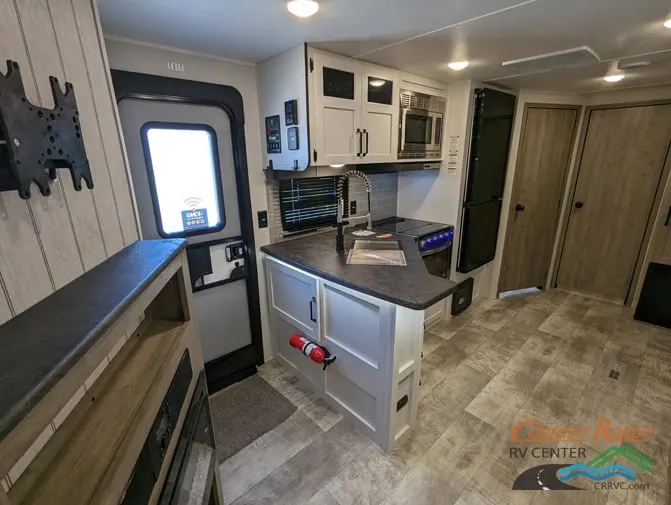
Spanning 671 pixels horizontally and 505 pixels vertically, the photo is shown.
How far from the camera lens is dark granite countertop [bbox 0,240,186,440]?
1.28ft

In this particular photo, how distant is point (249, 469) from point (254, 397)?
0.57 meters

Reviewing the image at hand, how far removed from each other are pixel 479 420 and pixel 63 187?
7.95 feet

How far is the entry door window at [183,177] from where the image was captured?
187 centimetres

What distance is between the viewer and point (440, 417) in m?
2.07

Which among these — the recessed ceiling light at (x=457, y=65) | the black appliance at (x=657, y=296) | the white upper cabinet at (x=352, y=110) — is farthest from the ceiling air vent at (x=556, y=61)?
the black appliance at (x=657, y=296)

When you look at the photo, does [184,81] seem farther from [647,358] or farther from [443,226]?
Result: [647,358]

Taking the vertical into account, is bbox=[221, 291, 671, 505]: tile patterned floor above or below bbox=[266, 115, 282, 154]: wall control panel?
below

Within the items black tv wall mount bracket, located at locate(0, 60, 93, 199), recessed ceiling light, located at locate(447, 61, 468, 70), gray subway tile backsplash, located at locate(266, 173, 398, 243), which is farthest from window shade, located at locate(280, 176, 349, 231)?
black tv wall mount bracket, located at locate(0, 60, 93, 199)

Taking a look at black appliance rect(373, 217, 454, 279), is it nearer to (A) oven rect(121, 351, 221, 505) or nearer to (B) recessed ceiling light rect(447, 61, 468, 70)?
(B) recessed ceiling light rect(447, 61, 468, 70)

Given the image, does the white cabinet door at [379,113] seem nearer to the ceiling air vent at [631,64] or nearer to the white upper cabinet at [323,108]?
the white upper cabinet at [323,108]

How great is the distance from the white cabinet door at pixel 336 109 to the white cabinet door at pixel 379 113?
0.24 feet

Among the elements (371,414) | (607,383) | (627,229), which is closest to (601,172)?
(627,229)

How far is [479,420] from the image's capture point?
2047 millimetres

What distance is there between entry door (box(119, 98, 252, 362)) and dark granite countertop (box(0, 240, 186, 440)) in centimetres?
121
